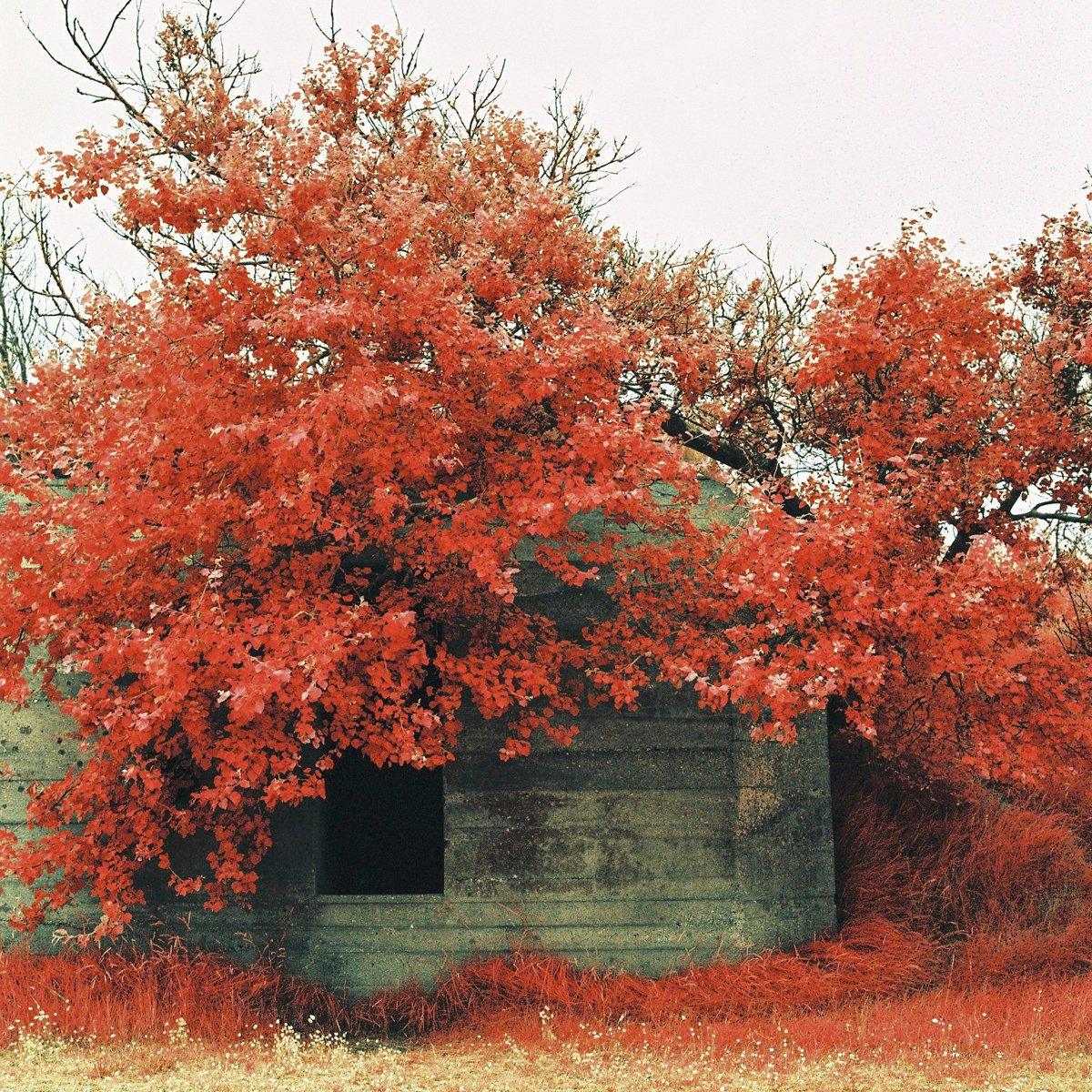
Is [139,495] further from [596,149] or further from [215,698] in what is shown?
[596,149]

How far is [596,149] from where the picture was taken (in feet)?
42.2

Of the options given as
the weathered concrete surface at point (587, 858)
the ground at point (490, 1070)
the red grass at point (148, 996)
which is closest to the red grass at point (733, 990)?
the red grass at point (148, 996)

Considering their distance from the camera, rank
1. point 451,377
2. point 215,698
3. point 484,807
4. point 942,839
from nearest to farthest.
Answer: point 451,377
point 215,698
point 484,807
point 942,839

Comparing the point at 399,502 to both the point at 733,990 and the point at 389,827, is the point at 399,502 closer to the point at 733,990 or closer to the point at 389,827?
the point at 733,990

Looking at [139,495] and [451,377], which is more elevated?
[451,377]

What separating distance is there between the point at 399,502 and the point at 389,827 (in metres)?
6.82

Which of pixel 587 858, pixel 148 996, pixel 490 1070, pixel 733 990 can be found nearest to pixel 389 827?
pixel 587 858

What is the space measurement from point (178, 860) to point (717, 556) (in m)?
5.27

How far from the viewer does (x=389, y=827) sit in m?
14.0

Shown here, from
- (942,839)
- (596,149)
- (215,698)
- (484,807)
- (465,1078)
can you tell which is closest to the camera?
(465,1078)

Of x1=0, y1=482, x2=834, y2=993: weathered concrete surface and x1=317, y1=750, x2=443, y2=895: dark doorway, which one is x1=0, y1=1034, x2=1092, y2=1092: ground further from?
x1=317, y1=750, x2=443, y2=895: dark doorway

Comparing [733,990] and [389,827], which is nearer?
[733,990]

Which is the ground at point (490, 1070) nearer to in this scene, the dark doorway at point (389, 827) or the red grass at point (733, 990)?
the red grass at point (733, 990)

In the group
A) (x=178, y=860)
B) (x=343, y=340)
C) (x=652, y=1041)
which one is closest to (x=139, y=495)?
(x=343, y=340)
